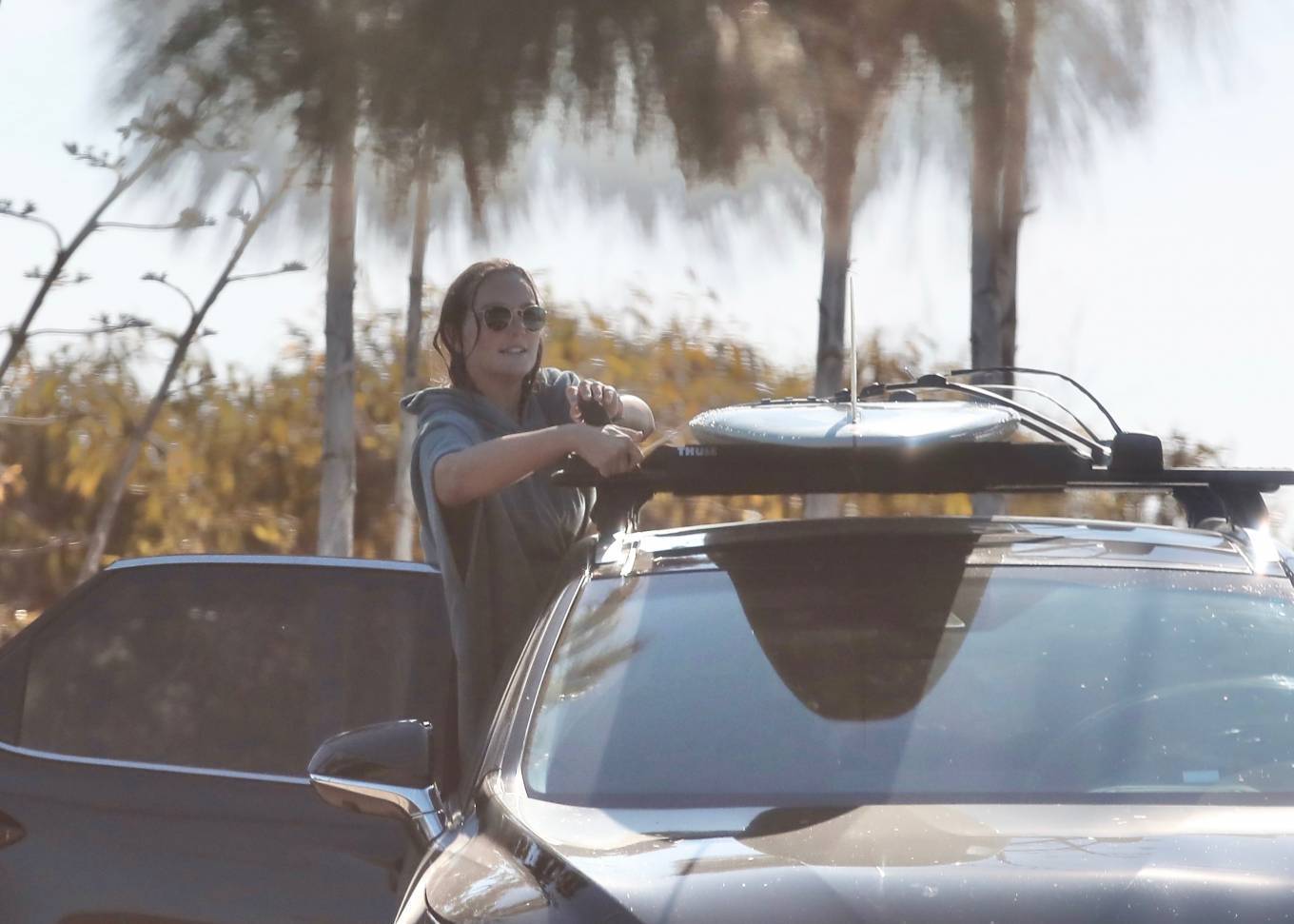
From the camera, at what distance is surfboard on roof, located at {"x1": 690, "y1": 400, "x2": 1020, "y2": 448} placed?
3.33 m

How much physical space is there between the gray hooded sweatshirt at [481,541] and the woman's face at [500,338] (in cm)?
9

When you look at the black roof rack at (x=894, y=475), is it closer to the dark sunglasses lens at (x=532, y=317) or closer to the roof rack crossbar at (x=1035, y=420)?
the roof rack crossbar at (x=1035, y=420)

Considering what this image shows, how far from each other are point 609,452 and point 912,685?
2.34 feet

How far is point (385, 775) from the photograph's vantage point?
317 centimetres

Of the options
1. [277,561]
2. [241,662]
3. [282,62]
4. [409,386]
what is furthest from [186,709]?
[409,386]

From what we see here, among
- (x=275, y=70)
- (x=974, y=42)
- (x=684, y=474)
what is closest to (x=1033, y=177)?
(x=974, y=42)

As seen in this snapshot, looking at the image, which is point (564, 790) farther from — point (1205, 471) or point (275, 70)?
point (275, 70)

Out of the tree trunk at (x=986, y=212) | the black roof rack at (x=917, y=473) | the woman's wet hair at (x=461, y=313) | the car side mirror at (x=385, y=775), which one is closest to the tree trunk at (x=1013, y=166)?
the tree trunk at (x=986, y=212)

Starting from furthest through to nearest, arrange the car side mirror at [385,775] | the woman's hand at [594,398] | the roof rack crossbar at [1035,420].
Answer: the woman's hand at [594,398]
the roof rack crossbar at [1035,420]
the car side mirror at [385,775]

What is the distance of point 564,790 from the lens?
292cm

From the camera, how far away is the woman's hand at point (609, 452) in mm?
3451

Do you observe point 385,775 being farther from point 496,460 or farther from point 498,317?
point 498,317

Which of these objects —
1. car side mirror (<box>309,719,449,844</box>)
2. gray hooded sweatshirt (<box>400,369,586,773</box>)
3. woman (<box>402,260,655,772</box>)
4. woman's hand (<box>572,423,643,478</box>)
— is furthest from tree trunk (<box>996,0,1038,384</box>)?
car side mirror (<box>309,719,449,844</box>)

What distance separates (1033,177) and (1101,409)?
3.32 m
